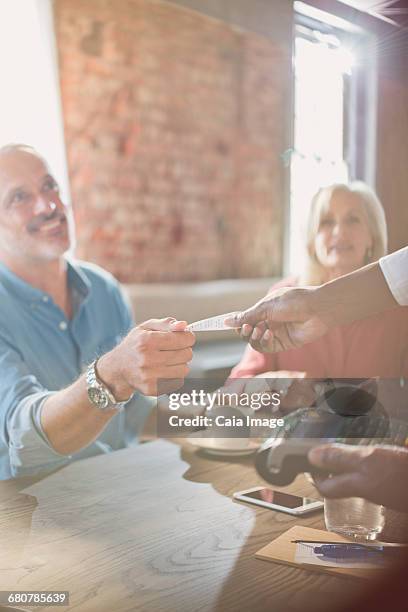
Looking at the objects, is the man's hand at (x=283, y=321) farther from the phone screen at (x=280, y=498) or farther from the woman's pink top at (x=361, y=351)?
the phone screen at (x=280, y=498)

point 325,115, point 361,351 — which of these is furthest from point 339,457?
point 325,115

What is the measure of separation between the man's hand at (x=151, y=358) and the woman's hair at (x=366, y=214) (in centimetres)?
20

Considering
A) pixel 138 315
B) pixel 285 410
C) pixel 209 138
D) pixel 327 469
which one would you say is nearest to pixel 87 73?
pixel 209 138

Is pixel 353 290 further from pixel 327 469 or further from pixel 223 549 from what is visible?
pixel 223 549

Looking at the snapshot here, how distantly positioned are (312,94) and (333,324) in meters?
0.35

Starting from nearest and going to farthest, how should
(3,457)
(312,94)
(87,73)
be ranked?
1. (312,94)
2. (3,457)
3. (87,73)

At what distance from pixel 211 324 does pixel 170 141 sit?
1.72 ft

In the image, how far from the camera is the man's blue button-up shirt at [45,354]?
1072 mm

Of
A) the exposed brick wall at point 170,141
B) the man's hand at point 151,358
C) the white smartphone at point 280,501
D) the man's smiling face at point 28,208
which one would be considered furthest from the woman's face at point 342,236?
the man's smiling face at point 28,208

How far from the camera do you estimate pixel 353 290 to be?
0.84m

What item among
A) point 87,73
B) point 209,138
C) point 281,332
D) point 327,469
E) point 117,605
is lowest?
point 117,605

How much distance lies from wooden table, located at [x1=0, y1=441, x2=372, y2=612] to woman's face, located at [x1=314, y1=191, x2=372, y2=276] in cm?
35

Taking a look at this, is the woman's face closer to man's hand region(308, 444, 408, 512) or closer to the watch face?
man's hand region(308, 444, 408, 512)

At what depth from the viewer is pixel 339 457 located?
30.8 inches
